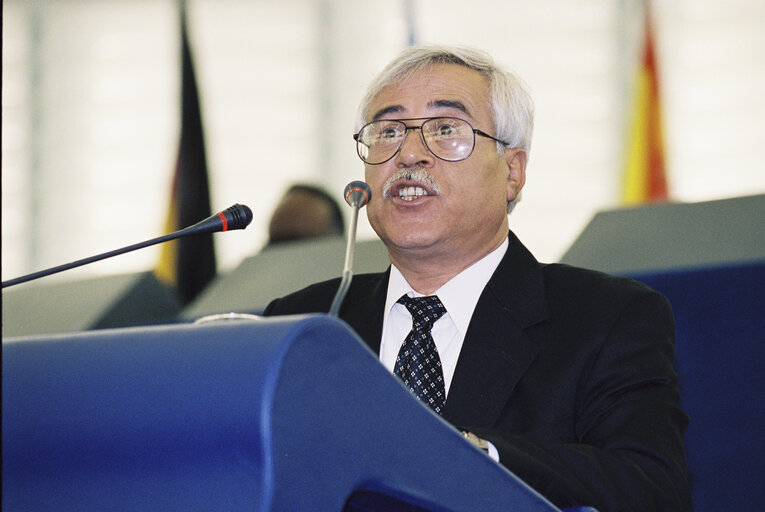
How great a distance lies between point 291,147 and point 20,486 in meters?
5.05

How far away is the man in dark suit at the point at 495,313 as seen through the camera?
125 cm

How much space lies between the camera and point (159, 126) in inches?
227

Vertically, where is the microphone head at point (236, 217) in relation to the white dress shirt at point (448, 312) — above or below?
above

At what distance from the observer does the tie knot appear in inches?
64.8

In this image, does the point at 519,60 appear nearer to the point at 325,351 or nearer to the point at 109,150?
the point at 109,150

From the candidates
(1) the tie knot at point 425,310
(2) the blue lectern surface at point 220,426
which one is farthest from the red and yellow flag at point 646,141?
(2) the blue lectern surface at point 220,426

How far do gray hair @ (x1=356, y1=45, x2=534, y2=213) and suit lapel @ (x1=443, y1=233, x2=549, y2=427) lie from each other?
303 mm

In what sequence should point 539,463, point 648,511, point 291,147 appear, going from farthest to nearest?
1. point 291,147
2. point 648,511
3. point 539,463

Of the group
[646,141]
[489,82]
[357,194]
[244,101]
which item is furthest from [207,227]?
[244,101]

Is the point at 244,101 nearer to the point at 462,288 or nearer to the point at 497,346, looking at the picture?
the point at 462,288

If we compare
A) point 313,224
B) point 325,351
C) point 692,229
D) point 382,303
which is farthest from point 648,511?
point 313,224

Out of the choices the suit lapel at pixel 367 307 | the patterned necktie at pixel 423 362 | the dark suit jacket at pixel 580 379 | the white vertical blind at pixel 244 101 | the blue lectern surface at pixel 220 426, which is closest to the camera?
the blue lectern surface at pixel 220 426

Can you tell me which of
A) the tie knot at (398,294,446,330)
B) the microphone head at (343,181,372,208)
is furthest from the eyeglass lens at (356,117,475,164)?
the microphone head at (343,181,372,208)

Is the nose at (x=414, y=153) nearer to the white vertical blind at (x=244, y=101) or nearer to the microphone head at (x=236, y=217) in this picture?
the microphone head at (x=236, y=217)
